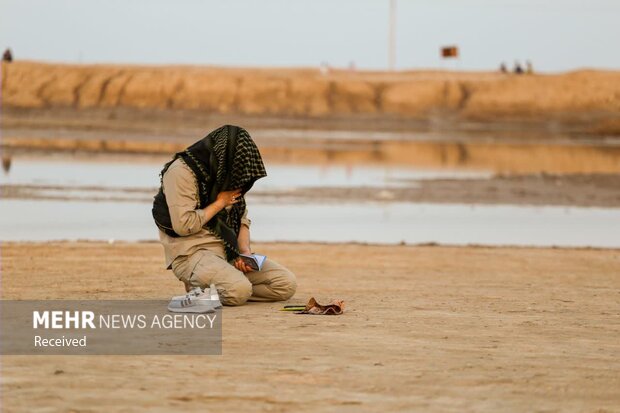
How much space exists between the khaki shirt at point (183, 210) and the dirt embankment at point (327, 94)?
53.1 m

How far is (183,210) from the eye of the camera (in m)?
9.02

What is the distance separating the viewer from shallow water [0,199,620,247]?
17.0m

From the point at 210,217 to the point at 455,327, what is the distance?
73.3 inches

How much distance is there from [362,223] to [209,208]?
10102 mm

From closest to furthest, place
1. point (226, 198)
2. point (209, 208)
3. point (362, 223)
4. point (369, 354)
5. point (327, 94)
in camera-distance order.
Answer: point (369, 354) < point (209, 208) < point (226, 198) < point (362, 223) < point (327, 94)

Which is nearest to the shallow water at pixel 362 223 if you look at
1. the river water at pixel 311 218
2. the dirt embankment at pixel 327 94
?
the river water at pixel 311 218

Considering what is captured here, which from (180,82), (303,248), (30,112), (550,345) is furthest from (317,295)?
(180,82)

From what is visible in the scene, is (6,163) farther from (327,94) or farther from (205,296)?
(327,94)

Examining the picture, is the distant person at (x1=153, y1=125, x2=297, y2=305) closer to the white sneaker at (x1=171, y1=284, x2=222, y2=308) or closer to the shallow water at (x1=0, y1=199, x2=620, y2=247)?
the white sneaker at (x1=171, y1=284, x2=222, y2=308)

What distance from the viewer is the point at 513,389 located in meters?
6.69

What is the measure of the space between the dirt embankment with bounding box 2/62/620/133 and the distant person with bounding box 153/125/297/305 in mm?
52956

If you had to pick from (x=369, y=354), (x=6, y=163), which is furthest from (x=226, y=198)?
Answer: (x=6, y=163)

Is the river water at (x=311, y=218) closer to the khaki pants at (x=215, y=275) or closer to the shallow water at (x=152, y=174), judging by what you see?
the shallow water at (x=152, y=174)

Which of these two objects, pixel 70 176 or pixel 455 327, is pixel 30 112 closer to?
pixel 70 176
